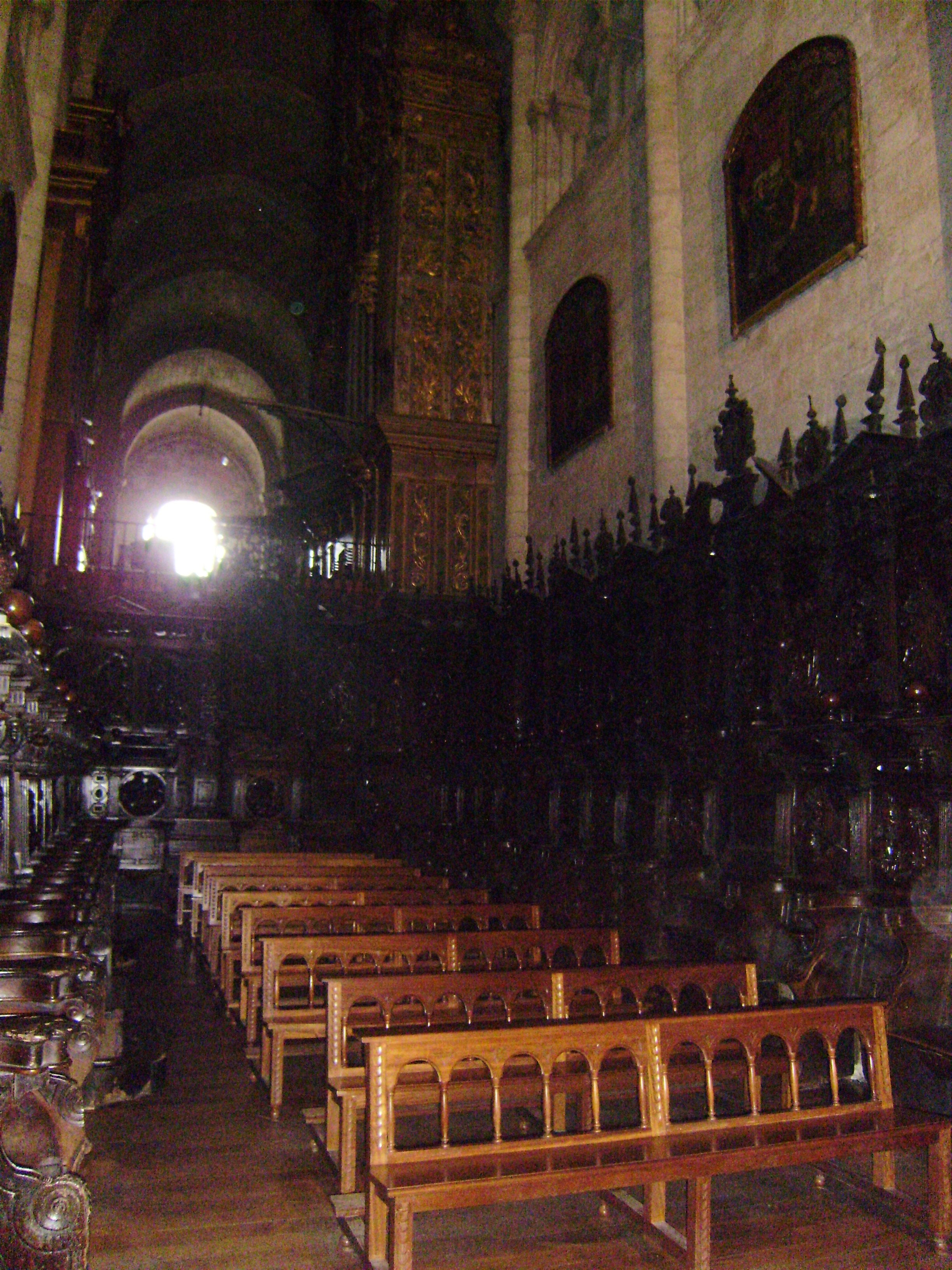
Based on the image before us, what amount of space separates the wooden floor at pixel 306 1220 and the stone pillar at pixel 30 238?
7.70 m

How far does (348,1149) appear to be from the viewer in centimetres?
339

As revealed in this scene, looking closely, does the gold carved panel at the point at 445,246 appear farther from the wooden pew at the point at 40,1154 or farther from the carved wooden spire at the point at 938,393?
the wooden pew at the point at 40,1154

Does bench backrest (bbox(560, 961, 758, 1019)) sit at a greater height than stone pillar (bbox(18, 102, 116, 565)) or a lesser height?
lesser

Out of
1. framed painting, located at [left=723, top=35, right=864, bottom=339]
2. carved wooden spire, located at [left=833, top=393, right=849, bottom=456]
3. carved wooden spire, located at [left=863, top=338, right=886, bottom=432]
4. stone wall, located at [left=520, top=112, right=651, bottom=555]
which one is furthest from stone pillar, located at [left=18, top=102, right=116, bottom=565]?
carved wooden spire, located at [left=863, top=338, right=886, bottom=432]

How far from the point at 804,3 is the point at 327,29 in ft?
45.6

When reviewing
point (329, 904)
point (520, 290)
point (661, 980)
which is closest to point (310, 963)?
point (329, 904)

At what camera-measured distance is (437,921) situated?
5648mm

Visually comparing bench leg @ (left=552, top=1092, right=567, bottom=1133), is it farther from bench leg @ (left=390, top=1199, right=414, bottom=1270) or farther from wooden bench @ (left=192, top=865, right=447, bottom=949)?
wooden bench @ (left=192, top=865, right=447, bottom=949)

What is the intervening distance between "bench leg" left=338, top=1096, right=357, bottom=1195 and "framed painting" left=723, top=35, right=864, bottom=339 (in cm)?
653

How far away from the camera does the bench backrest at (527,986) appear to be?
3.55 metres

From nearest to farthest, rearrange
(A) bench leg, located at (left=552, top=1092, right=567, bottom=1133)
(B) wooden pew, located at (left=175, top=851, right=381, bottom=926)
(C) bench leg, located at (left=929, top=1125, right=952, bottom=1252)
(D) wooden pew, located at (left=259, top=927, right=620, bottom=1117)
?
(C) bench leg, located at (left=929, top=1125, right=952, bottom=1252), (A) bench leg, located at (left=552, top=1092, right=567, bottom=1133), (D) wooden pew, located at (left=259, top=927, right=620, bottom=1117), (B) wooden pew, located at (left=175, top=851, right=381, bottom=926)

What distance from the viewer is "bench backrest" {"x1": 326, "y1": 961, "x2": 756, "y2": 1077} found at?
355 cm

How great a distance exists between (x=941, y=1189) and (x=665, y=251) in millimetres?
8574

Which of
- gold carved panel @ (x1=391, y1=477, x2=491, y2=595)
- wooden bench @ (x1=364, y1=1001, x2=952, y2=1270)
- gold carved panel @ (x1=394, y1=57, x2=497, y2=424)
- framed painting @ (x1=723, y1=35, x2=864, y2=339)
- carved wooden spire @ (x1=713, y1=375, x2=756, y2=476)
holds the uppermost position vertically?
gold carved panel @ (x1=394, y1=57, x2=497, y2=424)
